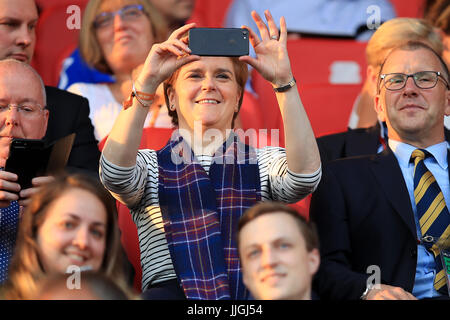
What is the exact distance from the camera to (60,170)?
1809mm

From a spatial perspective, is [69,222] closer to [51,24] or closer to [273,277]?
[273,277]

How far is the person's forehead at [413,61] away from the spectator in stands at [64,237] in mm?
887

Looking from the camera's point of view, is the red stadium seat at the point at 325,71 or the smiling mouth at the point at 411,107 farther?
the red stadium seat at the point at 325,71

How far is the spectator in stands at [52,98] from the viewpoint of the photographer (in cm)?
223

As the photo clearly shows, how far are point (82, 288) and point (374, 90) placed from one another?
4.40 feet

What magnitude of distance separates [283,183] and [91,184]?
17.4 inches

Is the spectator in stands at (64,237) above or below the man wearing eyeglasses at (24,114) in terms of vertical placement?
below

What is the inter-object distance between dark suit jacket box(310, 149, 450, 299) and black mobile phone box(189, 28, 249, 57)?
1.51 ft

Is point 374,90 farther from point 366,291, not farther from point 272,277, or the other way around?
point 272,277

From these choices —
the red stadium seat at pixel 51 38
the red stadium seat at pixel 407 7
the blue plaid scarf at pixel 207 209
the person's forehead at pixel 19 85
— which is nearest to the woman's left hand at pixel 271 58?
the blue plaid scarf at pixel 207 209

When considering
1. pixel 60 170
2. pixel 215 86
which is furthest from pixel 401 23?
pixel 60 170

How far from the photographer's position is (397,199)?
1938mm

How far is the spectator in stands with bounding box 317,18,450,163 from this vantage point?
7.40 feet

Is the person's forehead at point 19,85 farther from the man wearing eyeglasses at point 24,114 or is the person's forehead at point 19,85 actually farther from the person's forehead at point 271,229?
the person's forehead at point 271,229
